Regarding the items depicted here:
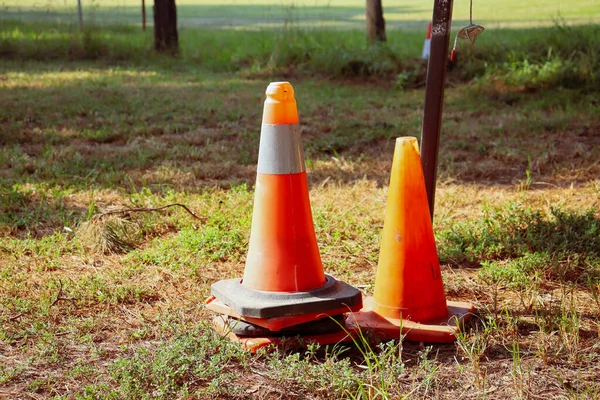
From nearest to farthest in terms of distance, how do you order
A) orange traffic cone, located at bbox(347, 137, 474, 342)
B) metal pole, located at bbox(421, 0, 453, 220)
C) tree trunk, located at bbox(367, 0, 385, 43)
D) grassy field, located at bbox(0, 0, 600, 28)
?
orange traffic cone, located at bbox(347, 137, 474, 342), metal pole, located at bbox(421, 0, 453, 220), tree trunk, located at bbox(367, 0, 385, 43), grassy field, located at bbox(0, 0, 600, 28)

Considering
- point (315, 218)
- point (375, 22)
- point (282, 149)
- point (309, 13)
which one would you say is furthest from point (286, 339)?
point (309, 13)

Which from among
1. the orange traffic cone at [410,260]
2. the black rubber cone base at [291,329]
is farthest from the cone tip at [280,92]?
the black rubber cone base at [291,329]

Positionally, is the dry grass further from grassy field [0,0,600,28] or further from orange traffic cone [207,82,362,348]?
grassy field [0,0,600,28]

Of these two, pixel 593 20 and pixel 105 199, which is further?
pixel 593 20

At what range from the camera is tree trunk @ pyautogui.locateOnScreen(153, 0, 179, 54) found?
1288cm

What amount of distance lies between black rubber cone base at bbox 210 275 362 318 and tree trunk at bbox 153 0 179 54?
10.5 m

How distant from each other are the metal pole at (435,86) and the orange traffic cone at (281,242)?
0.80m

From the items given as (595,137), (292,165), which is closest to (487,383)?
(292,165)

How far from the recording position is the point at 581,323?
3.11 meters

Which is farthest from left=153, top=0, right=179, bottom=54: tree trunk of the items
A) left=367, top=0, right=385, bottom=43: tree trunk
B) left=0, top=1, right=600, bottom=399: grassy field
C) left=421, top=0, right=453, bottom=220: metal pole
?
left=421, top=0, right=453, bottom=220: metal pole

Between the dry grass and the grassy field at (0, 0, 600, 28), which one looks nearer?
the dry grass

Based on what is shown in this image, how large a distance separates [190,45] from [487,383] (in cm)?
1179

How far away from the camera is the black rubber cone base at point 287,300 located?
111 inches

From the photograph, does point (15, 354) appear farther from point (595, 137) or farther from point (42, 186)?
point (595, 137)
